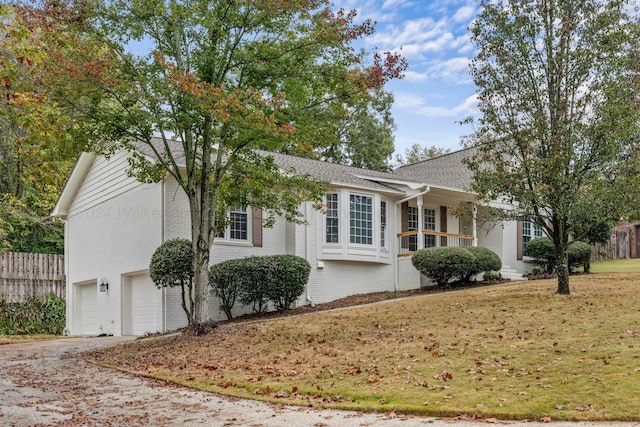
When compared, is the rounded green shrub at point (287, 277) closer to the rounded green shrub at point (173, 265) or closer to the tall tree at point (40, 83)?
the rounded green shrub at point (173, 265)

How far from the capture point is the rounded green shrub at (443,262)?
19.7m

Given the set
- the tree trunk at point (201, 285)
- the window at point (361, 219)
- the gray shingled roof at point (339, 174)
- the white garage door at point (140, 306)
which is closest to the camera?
the tree trunk at point (201, 285)

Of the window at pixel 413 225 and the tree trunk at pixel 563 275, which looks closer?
the tree trunk at pixel 563 275

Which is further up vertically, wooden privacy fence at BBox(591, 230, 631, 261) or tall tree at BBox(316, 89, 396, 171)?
tall tree at BBox(316, 89, 396, 171)

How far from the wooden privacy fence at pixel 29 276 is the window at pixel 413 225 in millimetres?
12894

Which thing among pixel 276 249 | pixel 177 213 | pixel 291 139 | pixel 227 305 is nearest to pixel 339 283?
pixel 276 249

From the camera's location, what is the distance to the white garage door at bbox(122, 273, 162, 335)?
1800 centimetres

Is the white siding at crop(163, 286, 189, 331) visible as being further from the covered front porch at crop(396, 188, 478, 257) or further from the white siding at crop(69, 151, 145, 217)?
the covered front porch at crop(396, 188, 478, 257)

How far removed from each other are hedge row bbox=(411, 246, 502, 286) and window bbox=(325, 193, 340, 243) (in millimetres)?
2598

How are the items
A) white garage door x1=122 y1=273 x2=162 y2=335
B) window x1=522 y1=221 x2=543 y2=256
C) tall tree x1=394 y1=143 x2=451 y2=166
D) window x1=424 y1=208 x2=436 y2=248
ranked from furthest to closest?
1. tall tree x1=394 y1=143 x2=451 y2=166
2. window x1=522 y1=221 x2=543 y2=256
3. window x1=424 y1=208 x2=436 y2=248
4. white garage door x1=122 y1=273 x2=162 y2=335

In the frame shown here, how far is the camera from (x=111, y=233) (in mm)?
20641

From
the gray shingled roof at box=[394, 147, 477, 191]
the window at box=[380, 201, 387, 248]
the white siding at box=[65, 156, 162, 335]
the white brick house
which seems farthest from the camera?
the gray shingled roof at box=[394, 147, 477, 191]

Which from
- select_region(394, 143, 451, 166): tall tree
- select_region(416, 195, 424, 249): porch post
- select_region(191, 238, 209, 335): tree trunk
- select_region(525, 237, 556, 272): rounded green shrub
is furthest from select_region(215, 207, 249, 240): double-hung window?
select_region(394, 143, 451, 166): tall tree

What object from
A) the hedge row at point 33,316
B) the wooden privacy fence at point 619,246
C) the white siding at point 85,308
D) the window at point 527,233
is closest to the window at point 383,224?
the window at point 527,233
